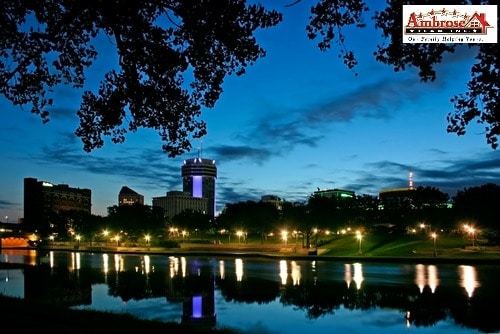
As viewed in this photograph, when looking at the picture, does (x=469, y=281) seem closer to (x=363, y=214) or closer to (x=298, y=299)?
(x=298, y=299)

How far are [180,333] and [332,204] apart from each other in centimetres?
8896

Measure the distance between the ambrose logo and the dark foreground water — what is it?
1133 centimetres

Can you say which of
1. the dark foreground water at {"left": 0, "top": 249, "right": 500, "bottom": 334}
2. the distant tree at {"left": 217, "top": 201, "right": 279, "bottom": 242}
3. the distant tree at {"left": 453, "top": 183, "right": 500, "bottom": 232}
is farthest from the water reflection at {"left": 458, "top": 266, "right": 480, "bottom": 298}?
Answer: the distant tree at {"left": 217, "top": 201, "right": 279, "bottom": 242}

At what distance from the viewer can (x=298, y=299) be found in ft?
92.0

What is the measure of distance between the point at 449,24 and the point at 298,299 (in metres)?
19.2

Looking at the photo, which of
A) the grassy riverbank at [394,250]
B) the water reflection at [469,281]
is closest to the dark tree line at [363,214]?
the grassy riverbank at [394,250]

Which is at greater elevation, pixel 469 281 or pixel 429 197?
pixel 429 197

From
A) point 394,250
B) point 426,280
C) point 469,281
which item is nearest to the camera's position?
point 469,281

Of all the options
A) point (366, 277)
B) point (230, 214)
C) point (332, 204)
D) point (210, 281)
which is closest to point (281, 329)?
point (210, 281)

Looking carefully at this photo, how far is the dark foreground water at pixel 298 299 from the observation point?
20.9m

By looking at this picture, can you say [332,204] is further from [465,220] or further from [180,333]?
[180,333]

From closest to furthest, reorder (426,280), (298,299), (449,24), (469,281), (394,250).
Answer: (449,24), (298,299), (469,281), (426,280), (394,250)

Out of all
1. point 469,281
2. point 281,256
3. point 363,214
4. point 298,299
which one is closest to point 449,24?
point 298,299

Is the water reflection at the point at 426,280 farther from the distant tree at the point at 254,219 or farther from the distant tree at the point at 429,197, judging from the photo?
the distant tree at the point at 429,197
